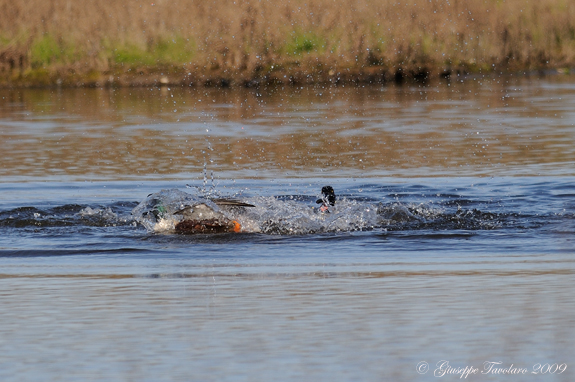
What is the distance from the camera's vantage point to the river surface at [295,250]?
517cm

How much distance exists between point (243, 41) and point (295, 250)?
1584 centimetres

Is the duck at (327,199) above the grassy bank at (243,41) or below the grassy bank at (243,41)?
below

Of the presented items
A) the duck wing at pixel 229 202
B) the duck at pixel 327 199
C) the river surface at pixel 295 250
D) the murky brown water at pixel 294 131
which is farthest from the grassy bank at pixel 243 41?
the duck wing at pixel 229 202

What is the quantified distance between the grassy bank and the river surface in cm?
583

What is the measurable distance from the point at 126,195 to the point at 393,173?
3.07m

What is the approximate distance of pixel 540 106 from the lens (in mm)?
18812

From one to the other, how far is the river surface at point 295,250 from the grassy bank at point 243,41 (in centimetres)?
583

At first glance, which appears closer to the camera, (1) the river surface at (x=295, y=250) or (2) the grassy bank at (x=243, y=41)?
(1) the river surface at (x=295, y=250)

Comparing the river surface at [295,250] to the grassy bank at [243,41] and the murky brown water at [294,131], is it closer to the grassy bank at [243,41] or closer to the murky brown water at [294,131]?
the murky brown water at [294,131]

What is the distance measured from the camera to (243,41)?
23641mm

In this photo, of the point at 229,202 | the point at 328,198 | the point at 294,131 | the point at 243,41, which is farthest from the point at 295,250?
the point at 243,41

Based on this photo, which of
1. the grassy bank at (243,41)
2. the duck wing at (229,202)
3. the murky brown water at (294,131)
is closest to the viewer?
the duck wing at (229,202)

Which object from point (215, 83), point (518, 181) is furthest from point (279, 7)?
point (518, 181)

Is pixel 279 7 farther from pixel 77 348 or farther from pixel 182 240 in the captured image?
pixel 77 348
